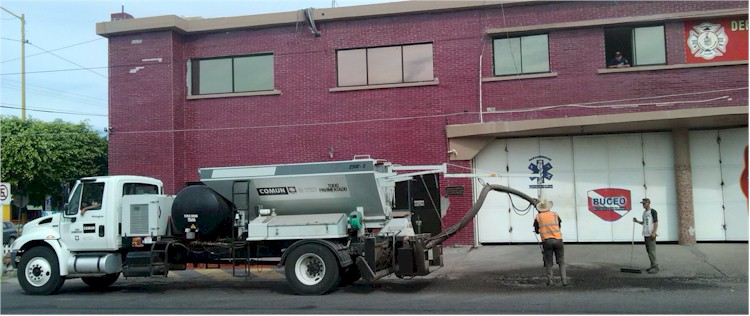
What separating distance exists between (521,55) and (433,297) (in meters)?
10.1

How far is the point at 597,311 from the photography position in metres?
9.41

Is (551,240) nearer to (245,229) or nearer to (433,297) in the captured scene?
Result: (433,297)

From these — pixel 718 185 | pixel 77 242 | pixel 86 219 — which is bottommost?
pixel 77 242

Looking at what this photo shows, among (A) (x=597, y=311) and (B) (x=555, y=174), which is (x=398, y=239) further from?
(B) (x=555, y=174)

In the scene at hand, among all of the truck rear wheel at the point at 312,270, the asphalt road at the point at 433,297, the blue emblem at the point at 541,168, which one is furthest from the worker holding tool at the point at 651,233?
the truck rear wheel at the point at 312,270

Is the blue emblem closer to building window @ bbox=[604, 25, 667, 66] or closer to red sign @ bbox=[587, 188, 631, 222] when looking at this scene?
red sign @ bbox=[587, 188, 631, 222]

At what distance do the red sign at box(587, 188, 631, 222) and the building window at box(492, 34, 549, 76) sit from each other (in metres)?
3.95

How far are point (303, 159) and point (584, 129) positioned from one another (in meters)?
8.35

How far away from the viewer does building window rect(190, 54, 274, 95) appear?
20.9 m

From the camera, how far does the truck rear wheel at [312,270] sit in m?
11.8

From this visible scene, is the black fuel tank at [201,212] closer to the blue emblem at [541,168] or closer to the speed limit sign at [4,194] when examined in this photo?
the speed limit sign at [4,194]

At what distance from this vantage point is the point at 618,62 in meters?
18.6

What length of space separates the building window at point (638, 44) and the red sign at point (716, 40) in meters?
0.69

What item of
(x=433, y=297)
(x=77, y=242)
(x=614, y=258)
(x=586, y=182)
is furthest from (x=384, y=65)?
(x=77, y=242)
